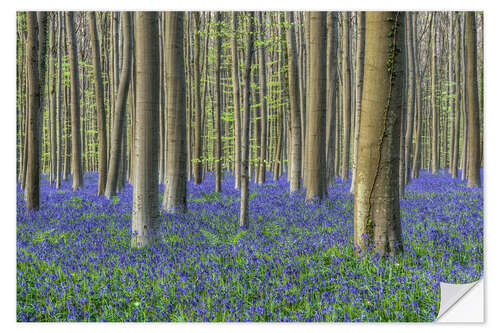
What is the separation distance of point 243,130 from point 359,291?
3.73m

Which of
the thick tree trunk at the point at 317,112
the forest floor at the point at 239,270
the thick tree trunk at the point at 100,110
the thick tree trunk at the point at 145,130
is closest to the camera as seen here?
the forest floor at the point at 239,270

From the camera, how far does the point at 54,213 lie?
300 inches

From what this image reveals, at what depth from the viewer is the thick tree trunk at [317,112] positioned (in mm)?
9422

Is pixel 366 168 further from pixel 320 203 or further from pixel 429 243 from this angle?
pixel 320 203

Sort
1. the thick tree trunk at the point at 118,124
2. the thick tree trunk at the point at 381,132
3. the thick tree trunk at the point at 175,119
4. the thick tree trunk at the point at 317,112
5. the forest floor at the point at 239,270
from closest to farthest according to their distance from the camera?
1. the forest floor at the point at 239,270
2. the thick tree trunk at the point at 381,132
3. the thick tree trunk at the point at 175,119
4. the thick tree trunk at the point at 317,112
5. the thick tree trunk at the point at 118,124

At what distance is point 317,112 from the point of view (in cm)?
962

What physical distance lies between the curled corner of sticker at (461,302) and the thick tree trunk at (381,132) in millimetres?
781

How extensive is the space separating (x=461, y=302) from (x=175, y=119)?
625cm

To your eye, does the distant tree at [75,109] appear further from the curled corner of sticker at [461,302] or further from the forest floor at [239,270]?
the curled corner of sticker at [461,302]

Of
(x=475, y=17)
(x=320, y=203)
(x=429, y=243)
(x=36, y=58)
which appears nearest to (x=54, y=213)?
(x=36, y=58)

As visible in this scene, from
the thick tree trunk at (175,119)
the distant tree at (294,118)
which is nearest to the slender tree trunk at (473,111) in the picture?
the distant tree at (294,118)

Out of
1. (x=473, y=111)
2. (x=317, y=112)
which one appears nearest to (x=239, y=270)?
(x=317, y=112)

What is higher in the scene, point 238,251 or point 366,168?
point 366,168

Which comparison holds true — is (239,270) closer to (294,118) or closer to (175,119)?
(175,119)
